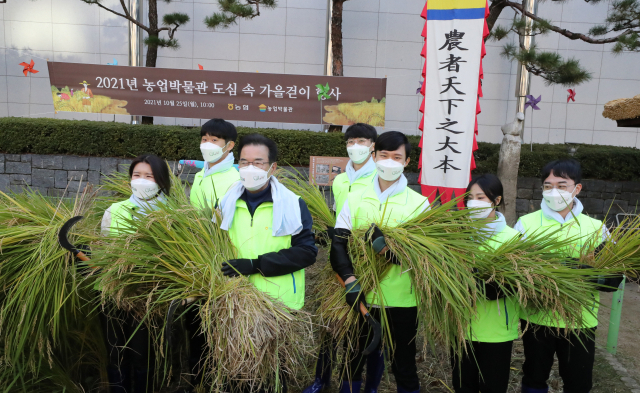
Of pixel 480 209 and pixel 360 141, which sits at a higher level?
pixel 360 141

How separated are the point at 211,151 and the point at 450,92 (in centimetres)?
239

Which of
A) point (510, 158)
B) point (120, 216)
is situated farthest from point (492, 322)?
point (510, 158)

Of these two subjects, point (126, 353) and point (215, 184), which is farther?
point (215, 184)

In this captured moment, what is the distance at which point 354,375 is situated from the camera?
2406mm

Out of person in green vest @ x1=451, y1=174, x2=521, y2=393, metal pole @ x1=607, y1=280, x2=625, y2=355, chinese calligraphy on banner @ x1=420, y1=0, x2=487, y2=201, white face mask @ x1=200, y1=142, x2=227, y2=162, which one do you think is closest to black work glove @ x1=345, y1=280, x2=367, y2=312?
person in green vest @ x1=451, y1=174, x2=521, y2=393

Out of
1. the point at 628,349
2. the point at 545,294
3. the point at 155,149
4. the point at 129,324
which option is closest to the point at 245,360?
the point at 129,324

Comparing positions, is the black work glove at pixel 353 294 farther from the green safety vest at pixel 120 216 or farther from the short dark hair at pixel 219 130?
the short dark hair at pixel 219 130

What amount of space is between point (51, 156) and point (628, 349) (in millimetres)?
6679

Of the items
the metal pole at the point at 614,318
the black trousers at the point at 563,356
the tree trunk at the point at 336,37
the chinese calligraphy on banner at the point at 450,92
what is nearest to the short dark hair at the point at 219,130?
the black trousers at the point at 563,356

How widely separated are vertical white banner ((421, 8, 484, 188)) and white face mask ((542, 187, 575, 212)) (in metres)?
1.88

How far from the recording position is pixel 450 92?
167 inches

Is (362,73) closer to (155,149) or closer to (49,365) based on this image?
(155,149)

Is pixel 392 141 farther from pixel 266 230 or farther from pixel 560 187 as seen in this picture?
pixel 560 187

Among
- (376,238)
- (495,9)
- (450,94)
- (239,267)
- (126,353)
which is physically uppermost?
(495,9)
